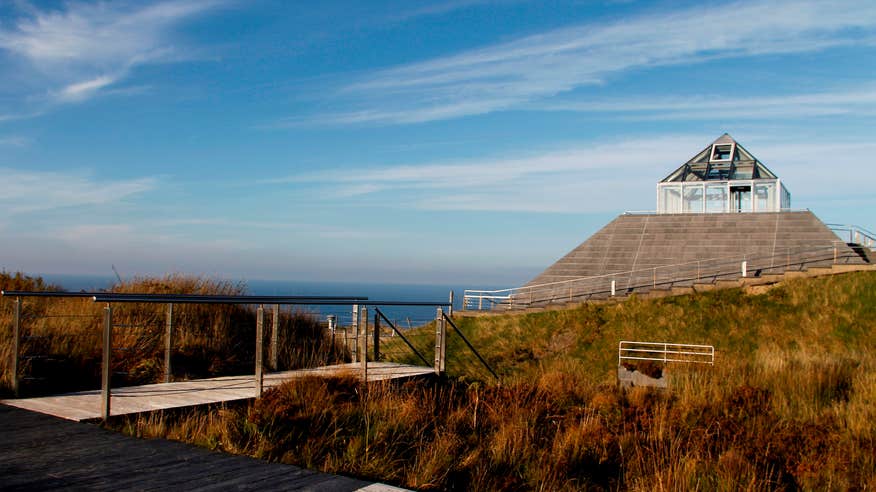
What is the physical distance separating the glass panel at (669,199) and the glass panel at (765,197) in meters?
3.81

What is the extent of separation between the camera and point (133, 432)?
6336 mm

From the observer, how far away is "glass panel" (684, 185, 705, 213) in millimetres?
37944

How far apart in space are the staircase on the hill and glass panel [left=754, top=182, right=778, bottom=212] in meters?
1.20

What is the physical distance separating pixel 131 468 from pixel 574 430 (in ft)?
16.3

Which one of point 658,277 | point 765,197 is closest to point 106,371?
point 658,277

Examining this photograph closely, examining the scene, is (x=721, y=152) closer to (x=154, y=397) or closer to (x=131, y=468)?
(x=154, y=397)

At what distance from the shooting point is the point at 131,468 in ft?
16.0

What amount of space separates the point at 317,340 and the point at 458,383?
9.18 ft

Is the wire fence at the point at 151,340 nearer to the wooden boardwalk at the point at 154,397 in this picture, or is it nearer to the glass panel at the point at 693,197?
the wooden boardwalk at the point at 154,397

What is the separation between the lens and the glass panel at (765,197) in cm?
3625

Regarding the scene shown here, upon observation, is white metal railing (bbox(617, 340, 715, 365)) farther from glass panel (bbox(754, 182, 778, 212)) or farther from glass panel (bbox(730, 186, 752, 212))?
glass panel (bbox(730, 186, 752, 212))

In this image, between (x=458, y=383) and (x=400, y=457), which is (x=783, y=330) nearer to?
(x=458, y=383)

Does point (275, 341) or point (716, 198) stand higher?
point (716, 198)

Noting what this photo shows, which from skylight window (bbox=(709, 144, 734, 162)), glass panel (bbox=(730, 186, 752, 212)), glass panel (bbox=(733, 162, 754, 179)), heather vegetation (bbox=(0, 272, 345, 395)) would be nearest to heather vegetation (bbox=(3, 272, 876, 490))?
heather vegetation (bbox=(0, 272, 345, 395))
